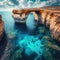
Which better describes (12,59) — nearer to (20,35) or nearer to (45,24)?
(20,35)

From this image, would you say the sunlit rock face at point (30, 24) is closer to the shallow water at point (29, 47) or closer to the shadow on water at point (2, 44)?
the shallow water at point (29, 47)

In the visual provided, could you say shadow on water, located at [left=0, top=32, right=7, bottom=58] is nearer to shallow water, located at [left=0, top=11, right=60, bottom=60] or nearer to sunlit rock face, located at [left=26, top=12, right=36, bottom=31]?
shallow water, located at [left=0, top=11, right=60, bottom=60]

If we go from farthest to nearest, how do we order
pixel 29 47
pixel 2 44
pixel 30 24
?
pixel 30 24 → pixel 2 44 → pixel 29 47

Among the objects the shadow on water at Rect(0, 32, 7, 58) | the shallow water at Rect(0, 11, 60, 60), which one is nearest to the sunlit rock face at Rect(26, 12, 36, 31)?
the shallow water at Rect(0, 11, 60, 60)

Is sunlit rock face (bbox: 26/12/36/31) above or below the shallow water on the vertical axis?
below

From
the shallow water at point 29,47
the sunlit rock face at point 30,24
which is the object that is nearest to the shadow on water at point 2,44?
the shallow water at point 29,47

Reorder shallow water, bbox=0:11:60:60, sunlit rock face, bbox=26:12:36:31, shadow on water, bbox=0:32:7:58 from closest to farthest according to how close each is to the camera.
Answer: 1. shallow water, bbox=0:11:60:60
2. shadow on water, bbox=0:32:7:58
3. sunlit rock face, bbox=26:12:36:31

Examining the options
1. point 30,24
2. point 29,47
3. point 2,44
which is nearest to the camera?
point 29,47

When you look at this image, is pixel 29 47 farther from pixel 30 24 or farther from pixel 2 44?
pixel 30 24

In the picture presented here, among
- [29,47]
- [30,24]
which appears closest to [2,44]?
[29,47]

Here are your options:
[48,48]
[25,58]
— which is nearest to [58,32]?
[48,48]

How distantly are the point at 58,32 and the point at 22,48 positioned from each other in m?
12.4

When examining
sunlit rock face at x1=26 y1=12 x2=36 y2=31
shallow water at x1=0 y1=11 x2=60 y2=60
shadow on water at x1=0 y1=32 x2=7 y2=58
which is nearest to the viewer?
shallow water at x1=0 y1=11 x2=60 y2=60

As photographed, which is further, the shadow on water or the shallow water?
the shadow on water
